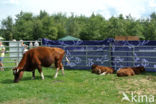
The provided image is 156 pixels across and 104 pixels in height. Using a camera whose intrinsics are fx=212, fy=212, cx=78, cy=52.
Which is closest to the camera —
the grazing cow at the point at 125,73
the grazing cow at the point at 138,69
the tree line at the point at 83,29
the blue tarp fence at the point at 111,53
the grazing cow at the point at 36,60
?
the grazing cow at the point at 36,60

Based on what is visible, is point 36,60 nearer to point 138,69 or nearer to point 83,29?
point 138,69

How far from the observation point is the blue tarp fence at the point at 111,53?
40.1 feet

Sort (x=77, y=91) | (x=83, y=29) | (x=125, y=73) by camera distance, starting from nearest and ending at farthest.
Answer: (x=77, y=91), (x=125, y=73), (x=83, y=29)

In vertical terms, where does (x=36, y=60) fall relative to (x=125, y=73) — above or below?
above

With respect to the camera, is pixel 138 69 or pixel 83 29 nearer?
pixel 138 69

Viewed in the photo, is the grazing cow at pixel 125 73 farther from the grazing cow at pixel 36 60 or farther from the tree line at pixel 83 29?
the tree line at pixel 83 29

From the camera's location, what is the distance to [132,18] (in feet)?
161

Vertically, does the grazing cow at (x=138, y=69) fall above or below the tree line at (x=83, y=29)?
below

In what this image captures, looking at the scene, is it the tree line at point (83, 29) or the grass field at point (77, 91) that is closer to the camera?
the grass field at point (77, 91)

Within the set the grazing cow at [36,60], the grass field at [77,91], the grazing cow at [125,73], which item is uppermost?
the grazing cow at [36,60]

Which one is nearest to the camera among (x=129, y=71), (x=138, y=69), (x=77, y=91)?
(x=77, y=91)

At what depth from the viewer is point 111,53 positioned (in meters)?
13.0

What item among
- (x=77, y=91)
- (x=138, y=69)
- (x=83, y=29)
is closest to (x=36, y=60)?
(x=77, y=91)

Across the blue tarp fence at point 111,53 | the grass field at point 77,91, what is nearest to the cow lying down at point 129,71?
the grass field at point 77,91
